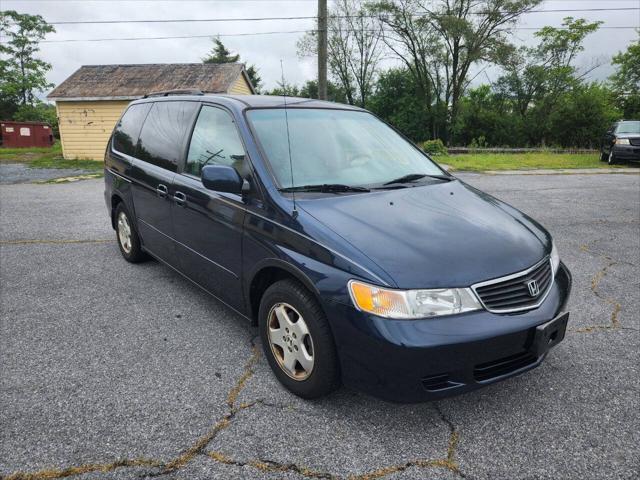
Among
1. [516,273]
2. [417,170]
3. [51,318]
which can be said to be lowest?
[51,318]

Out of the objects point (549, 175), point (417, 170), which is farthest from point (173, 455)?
point (549, 175)

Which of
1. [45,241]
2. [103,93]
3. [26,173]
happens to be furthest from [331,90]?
[45,241]

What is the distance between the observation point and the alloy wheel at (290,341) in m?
2.44

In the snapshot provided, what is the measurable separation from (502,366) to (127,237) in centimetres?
396

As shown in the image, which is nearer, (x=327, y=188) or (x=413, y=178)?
(x=327, y=188)

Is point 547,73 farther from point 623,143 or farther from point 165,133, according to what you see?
point 165,133

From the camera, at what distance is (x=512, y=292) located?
2225 mm

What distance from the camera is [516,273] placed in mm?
2260

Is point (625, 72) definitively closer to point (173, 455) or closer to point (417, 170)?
point (417, 170)

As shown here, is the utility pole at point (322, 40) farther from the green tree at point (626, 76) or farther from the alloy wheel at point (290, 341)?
the green tree at point (626, 76)

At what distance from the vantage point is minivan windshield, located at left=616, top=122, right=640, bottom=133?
16.5m

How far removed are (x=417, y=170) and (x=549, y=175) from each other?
469 inches

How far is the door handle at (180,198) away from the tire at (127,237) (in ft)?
4.20

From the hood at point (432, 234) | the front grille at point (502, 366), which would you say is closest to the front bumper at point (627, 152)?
the hood at point (432, 234)
